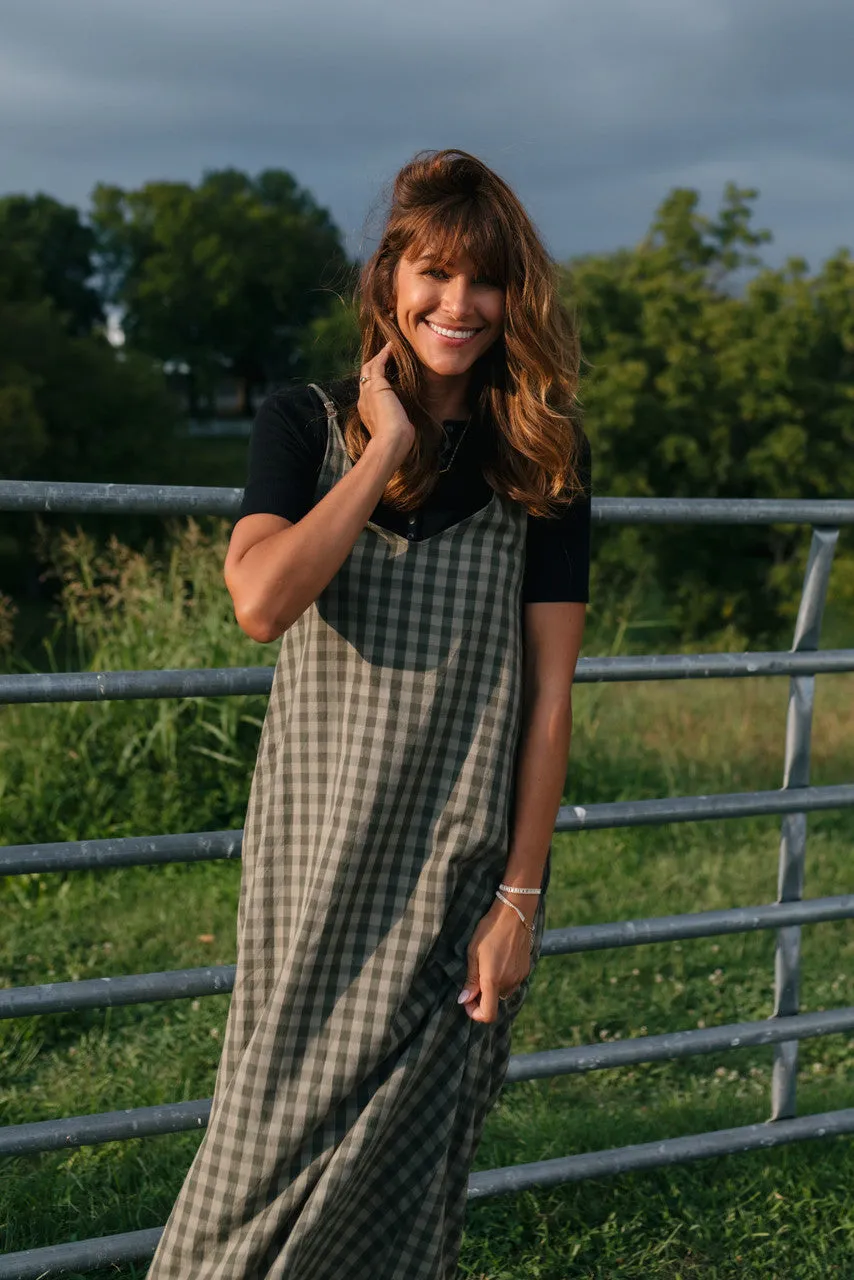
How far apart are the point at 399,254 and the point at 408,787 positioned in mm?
732

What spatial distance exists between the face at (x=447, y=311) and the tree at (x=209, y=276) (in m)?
39.8

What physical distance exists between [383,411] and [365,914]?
2.22ft

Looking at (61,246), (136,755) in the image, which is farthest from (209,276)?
(136,755)

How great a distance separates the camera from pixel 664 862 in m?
5.46

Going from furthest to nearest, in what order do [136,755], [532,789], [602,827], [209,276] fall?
[209,276]
[136,755]
[602,827]
[532,789]

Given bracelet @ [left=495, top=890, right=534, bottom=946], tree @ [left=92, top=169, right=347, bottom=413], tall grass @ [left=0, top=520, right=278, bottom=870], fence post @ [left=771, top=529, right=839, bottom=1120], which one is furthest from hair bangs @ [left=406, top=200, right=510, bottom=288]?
tree @ [left=92, top=169, right=347, bottom=413]

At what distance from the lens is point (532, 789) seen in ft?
6.70

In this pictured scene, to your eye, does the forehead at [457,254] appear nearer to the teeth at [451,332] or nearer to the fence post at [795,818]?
the teeth at [451,332]

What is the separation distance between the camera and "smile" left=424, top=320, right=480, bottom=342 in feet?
6.51

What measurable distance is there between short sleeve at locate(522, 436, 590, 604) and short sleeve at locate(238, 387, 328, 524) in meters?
0.33

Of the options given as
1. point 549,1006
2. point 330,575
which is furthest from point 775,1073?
point 330,575

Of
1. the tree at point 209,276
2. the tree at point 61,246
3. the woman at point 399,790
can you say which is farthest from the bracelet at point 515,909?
the tree at point 209,276

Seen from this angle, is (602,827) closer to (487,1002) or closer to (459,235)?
(487,1002)

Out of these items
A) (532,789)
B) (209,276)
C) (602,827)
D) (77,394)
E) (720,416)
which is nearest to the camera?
(532,789)
